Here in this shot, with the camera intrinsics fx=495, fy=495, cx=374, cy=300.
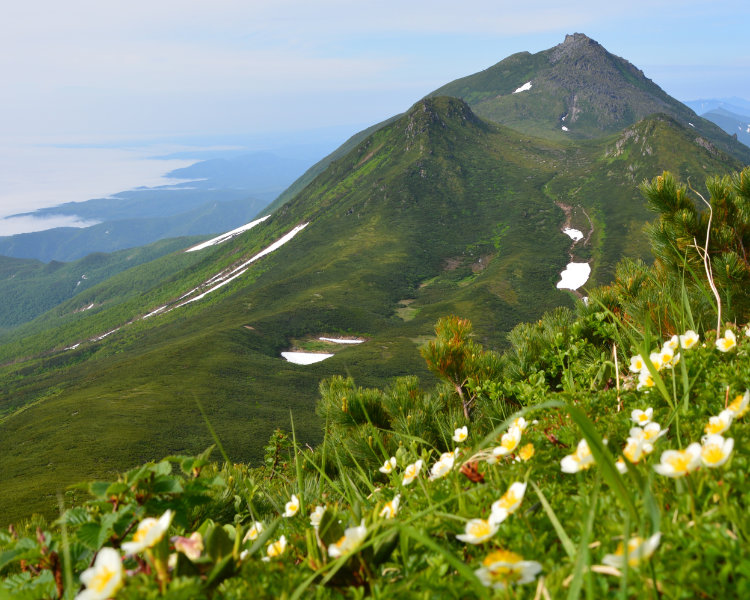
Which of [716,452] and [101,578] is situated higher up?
[716,452]

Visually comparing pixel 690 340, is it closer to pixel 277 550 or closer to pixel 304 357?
pixel 277 550

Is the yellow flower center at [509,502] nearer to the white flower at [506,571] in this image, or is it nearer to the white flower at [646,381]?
the white flower at [506,571]

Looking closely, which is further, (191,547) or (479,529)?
(191,547)

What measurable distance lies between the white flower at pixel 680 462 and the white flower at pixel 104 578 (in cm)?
152

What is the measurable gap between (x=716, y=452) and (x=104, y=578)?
5.96ft

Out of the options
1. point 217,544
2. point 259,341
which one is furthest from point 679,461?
point 259,341

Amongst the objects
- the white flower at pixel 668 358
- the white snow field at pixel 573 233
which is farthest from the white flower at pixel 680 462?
the white snow field at pixel 573 233

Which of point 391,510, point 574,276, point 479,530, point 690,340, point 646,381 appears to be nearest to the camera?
point 479,530

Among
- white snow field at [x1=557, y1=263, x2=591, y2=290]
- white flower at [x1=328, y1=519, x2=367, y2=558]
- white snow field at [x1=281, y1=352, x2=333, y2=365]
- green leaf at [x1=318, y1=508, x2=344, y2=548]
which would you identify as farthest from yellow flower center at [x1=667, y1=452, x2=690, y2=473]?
white snow field at [x1=557, y1=263, x2=591, y2=290]

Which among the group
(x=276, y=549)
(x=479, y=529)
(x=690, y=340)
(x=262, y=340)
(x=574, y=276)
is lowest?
(x=262, y=340)

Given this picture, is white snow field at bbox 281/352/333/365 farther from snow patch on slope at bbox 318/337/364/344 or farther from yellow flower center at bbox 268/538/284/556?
yellow flower center at bbox 268/538/284/556

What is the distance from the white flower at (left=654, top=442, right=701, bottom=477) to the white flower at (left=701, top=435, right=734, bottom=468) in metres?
0.05

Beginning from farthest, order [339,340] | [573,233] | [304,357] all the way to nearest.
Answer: [573,233] → [339,340] → [304,357]

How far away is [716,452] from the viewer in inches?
59.4
